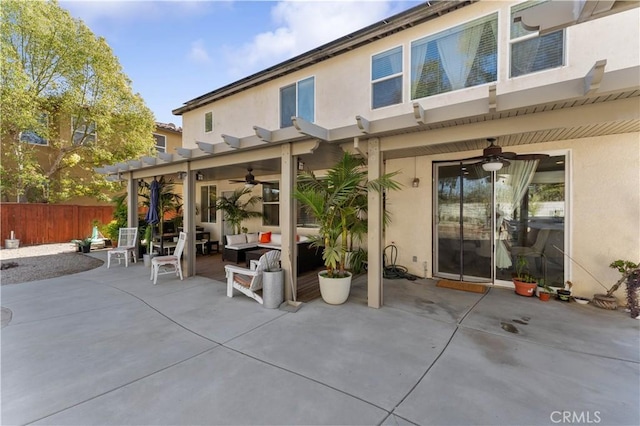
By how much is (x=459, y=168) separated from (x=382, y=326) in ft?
14.9

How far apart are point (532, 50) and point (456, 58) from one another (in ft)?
4.55

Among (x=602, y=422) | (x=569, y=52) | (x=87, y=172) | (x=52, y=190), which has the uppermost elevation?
(x=569, y=52)

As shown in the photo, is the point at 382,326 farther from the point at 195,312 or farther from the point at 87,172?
the point at 87,172

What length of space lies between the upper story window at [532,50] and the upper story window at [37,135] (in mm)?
17536

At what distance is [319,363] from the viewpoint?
322 cm

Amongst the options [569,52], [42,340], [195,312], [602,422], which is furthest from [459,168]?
[42,340]

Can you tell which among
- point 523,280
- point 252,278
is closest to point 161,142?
point 252,278

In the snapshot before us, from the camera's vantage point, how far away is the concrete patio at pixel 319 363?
2.46 m

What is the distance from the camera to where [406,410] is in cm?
247

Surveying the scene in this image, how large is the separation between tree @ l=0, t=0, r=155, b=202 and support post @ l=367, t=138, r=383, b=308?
14408mm

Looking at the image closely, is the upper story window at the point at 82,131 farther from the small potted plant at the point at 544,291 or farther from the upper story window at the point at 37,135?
the small potted plant at the point at 544,291

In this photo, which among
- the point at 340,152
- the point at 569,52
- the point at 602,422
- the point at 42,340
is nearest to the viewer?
the point at 602,422

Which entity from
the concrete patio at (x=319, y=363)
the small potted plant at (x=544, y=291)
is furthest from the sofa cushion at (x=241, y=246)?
the small potted plant at (x=544, y=291)

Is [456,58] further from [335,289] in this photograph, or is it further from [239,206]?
[239,206]
